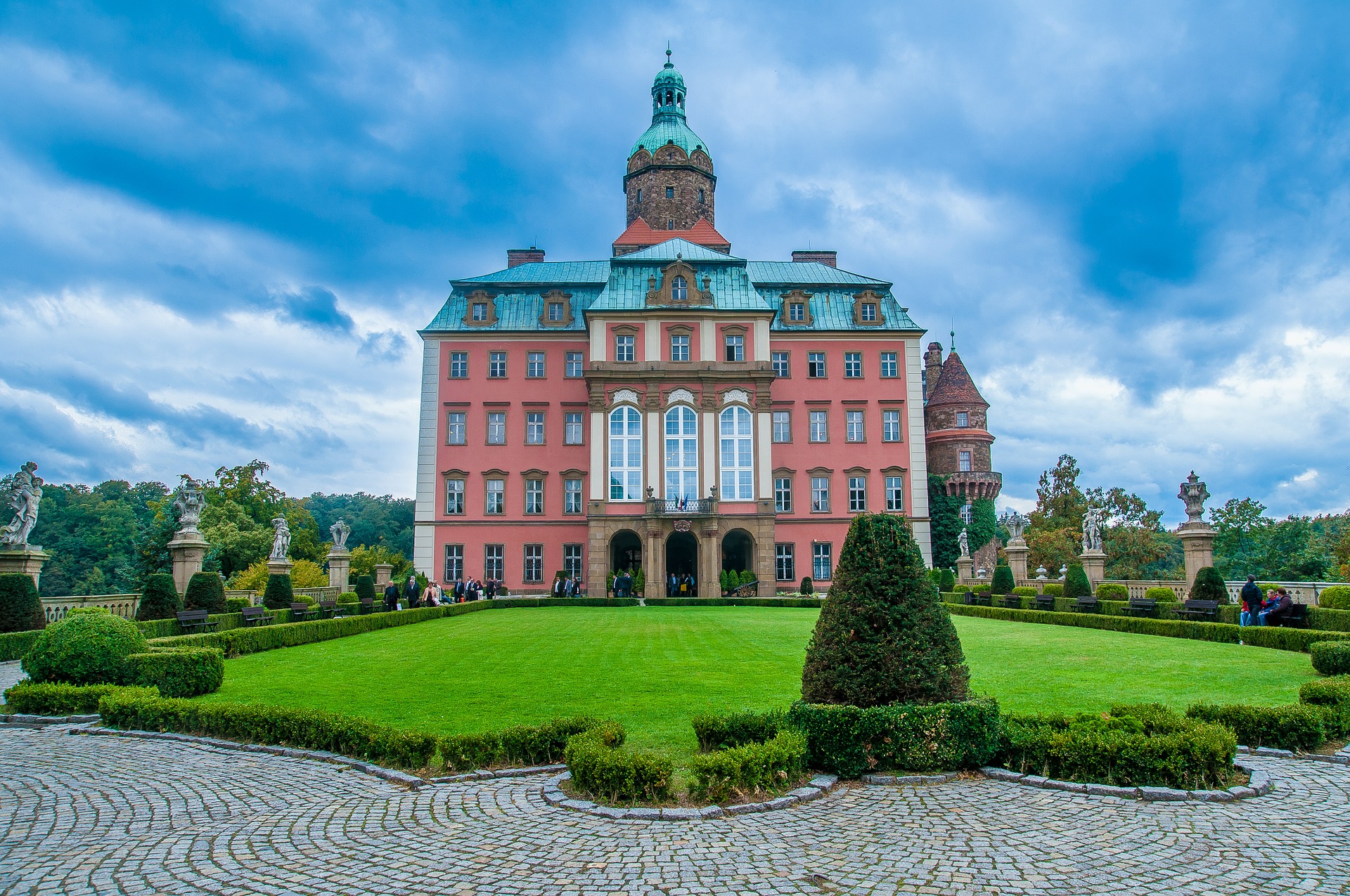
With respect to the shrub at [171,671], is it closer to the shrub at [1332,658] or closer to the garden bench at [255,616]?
the garden bench at [255,616]

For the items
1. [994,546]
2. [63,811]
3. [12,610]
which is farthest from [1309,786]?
[994,546]

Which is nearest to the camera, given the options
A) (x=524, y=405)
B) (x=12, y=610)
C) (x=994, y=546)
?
(x=12, y=610)

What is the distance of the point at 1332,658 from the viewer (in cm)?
1221

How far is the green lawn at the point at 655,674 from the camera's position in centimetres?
1046

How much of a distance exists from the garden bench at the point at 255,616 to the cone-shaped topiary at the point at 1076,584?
23.7 m

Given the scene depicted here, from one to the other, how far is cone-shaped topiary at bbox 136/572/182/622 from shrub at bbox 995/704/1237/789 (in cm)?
1911

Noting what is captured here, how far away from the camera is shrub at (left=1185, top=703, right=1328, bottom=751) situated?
27.7 feet

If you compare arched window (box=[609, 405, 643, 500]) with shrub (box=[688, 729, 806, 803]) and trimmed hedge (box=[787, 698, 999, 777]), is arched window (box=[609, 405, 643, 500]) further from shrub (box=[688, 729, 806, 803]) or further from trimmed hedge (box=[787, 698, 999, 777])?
shrub (box=[688, 729, 806, 803])

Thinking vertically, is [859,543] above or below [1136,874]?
above

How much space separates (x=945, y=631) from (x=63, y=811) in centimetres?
778

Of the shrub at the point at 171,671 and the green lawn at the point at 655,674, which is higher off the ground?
the shrub at the point at 171,671

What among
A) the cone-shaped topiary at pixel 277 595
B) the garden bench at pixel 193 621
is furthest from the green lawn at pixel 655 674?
the cone-shaped topiary at pixel 277 595

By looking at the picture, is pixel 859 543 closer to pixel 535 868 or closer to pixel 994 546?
pixel 535 868

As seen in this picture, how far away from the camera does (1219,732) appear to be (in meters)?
7.34
